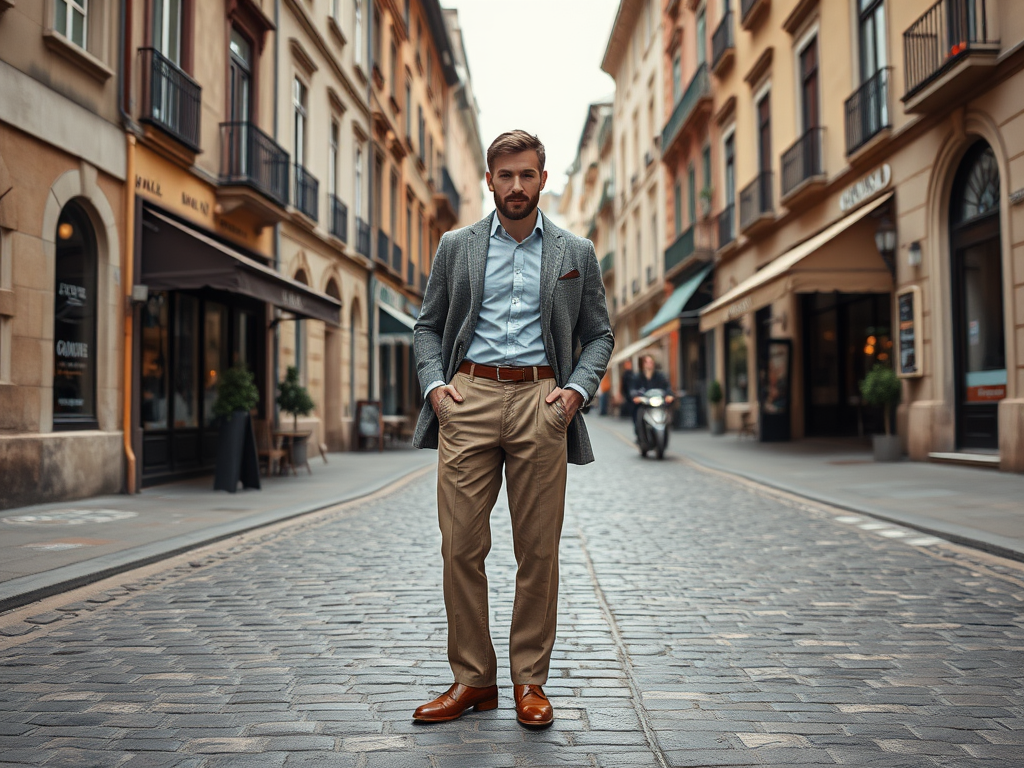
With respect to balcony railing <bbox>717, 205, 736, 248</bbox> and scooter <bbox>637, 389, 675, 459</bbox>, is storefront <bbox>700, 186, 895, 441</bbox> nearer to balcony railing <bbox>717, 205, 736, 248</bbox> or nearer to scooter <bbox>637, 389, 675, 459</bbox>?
scooter <bbox>637, 389, 675, 459</bbox>

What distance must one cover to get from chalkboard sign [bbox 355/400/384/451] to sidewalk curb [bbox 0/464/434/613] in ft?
34.0

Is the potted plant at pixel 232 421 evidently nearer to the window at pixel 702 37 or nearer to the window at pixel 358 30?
the window at pixel 358 30

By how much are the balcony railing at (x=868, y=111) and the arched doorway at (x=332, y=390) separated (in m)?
10.9

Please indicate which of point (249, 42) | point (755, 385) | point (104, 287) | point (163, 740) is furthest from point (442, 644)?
point (755, 385)

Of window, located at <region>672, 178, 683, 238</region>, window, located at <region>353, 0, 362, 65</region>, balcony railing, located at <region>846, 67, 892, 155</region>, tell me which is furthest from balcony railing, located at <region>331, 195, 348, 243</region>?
window, located at <region>672, 178, 683, 238</region>

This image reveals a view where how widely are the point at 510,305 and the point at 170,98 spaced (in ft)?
34.0

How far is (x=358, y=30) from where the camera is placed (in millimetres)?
23000

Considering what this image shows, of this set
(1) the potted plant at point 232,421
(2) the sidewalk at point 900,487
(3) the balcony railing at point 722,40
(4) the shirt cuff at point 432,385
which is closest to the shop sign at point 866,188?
(2) the sidewalk at point 900,487

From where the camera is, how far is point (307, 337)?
18859 millimetres

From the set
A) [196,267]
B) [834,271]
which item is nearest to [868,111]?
[834,271]

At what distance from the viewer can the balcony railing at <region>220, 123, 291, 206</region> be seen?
14.1 meters

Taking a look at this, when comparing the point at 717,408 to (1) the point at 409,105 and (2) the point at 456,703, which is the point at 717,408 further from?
(2) the point at 456,703

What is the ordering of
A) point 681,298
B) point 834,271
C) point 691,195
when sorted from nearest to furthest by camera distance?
point 834,271 < point 681,298 < point 691,195

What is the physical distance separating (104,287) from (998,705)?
10.0m
